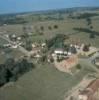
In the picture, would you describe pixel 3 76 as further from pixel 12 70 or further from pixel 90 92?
pixel 90 92

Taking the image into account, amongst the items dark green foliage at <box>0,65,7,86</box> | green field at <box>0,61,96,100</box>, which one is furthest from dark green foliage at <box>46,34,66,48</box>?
dark green foliage at <box>0,65,7,86</box>

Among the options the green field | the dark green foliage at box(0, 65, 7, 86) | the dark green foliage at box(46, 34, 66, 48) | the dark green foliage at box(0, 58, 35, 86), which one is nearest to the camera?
the green field

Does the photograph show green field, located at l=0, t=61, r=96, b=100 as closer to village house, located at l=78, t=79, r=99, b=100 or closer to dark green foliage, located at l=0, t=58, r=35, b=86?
dark green foliage, located at l=0, t=58, r=35, b=86

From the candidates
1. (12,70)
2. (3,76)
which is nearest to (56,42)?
(12,70)

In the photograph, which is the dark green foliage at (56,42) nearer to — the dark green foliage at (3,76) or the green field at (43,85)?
the green field at (43,85)

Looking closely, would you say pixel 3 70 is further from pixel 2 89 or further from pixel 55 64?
pixel 55 64

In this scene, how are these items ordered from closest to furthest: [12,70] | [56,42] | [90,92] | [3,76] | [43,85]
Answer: [90,92]
[43,85]
[3,76]
[12,70]
[56,42]
